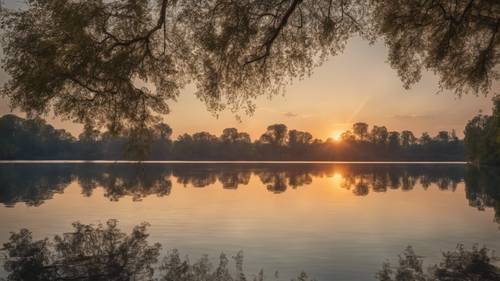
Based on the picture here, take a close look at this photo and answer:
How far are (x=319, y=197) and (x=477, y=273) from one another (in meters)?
21.6

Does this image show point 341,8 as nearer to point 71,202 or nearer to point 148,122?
point 148,122

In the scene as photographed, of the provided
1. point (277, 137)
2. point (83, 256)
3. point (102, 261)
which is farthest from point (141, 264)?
point (277, 137)

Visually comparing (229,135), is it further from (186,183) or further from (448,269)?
(448,269)

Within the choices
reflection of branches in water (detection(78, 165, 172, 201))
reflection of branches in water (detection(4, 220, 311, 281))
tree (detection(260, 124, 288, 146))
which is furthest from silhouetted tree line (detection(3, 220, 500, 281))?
tree (detection(260, 124, 288, 146))

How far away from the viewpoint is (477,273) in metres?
12.6

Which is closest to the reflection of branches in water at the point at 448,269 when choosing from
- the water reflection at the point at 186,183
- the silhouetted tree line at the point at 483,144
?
the water reflection at the point at 186,183

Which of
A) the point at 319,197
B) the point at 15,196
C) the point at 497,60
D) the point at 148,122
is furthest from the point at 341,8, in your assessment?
the point at 15,196

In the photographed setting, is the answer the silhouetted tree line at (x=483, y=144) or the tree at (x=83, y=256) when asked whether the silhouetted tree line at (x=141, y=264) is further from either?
the silhouetted tree line at (x=483, y=144)

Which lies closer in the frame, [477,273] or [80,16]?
[477,273]

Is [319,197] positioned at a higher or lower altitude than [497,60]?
lower

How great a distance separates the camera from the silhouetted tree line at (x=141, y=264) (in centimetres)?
1212

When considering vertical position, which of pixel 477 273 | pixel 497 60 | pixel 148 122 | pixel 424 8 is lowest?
pixel 477 273

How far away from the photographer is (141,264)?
44.1 feet

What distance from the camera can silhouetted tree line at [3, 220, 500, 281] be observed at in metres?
12.1
